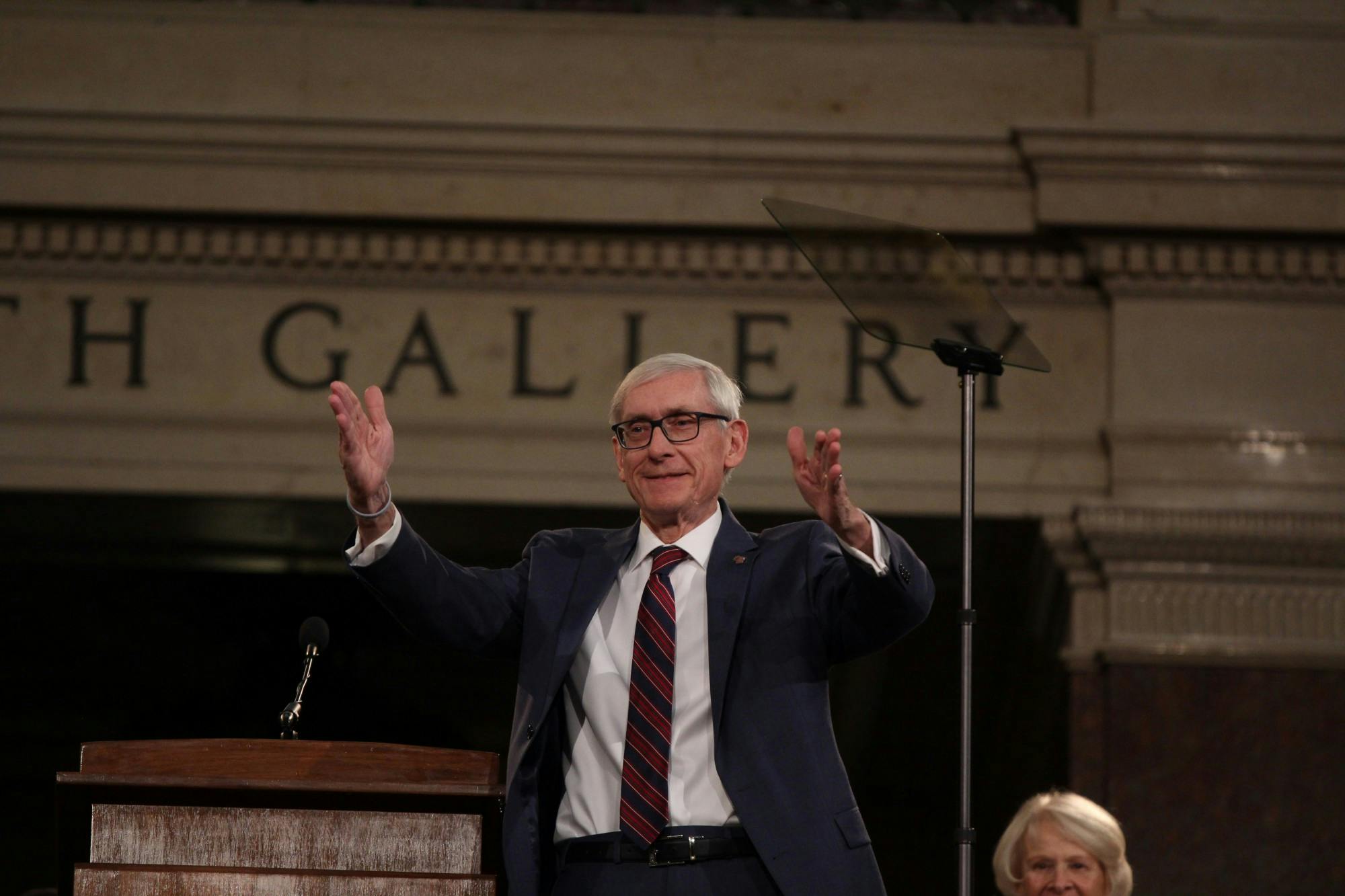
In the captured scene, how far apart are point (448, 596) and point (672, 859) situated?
498mm

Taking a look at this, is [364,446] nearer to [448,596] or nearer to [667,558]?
[448,596]

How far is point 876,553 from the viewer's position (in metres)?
2.45

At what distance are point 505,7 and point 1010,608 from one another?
2364mm

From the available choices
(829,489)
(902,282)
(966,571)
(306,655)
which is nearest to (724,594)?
(829,489)

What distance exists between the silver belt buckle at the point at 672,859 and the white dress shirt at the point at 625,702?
0.08ft

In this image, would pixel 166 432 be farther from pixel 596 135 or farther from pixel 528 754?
pixel 528 754

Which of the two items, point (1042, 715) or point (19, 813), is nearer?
point (1042, 715)

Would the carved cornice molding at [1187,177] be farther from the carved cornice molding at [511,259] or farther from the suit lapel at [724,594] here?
the suit lapel at [724,594]

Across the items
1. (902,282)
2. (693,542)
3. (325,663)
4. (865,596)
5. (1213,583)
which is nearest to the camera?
(865,596)

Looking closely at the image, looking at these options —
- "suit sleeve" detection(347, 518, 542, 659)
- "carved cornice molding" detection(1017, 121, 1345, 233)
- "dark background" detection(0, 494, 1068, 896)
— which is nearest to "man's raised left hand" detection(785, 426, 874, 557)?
"suit sleeve" detection(347, 518, 542, 659)

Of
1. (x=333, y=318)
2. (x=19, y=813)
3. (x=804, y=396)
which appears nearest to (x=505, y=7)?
(x=333, y=318)

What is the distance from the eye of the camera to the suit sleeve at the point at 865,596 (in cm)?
246

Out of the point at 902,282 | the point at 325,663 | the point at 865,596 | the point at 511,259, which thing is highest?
the point at 511,259

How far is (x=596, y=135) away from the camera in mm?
5262
